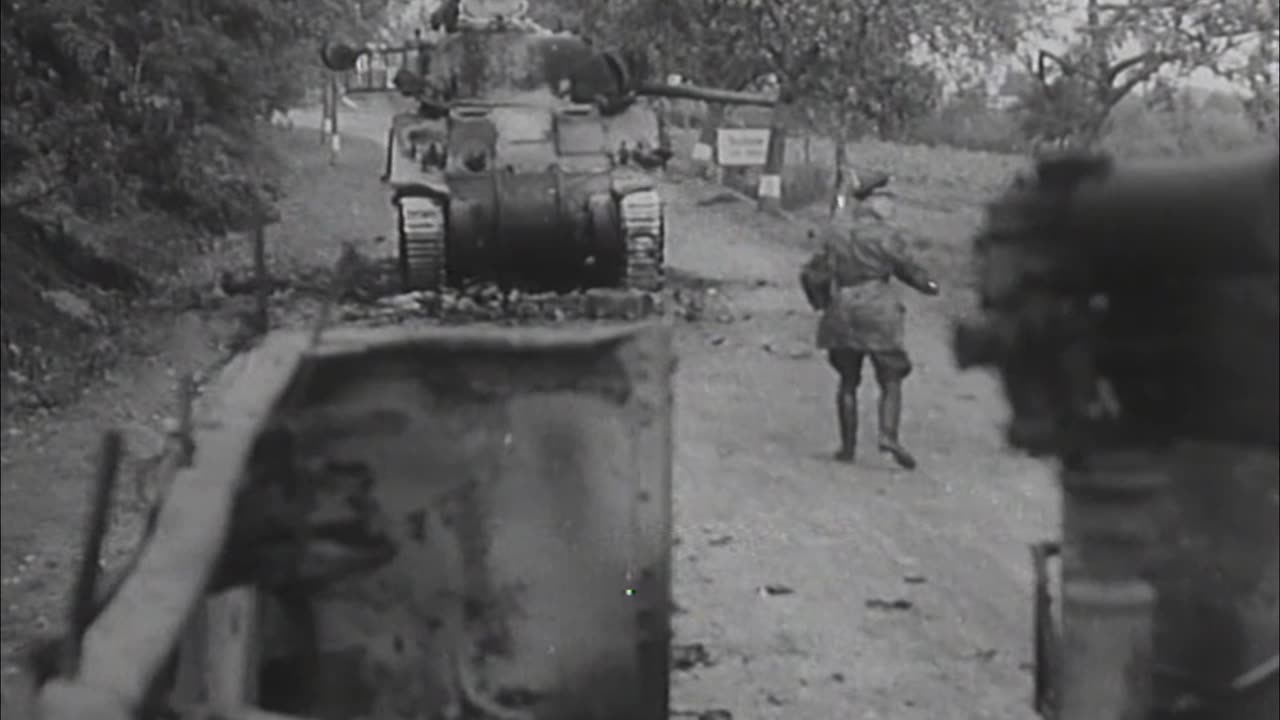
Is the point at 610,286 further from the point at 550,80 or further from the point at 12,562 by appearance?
the point at 12,562

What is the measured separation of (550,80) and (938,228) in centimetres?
109

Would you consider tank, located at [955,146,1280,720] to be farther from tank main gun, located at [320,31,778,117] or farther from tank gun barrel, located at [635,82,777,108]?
tank main gun, located at [320,31,778,117]

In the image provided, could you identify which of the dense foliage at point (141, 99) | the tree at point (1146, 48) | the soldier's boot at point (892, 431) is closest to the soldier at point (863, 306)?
the soldier's boot at point (892, 431)

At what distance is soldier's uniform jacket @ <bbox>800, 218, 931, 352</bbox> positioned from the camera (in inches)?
94.7

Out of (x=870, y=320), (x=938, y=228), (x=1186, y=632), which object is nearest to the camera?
(x=1186, y=632)

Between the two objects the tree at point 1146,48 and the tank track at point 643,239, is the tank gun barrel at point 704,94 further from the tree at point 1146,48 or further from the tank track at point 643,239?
the tree at point 1146,48

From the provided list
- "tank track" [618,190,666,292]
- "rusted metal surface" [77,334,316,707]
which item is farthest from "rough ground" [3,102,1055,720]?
"rusted metal surface" [77,334,316,707]

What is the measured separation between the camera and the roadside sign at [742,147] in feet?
8.06

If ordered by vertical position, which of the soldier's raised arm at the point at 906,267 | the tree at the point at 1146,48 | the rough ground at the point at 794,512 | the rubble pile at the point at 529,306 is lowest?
the rough ground at the point at 794,512

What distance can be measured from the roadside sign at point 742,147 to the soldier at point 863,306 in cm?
12

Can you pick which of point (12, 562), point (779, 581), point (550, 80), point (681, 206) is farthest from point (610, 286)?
point (12, 562)

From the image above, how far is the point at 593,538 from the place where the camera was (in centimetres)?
145

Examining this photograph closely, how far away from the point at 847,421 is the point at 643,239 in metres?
0.47

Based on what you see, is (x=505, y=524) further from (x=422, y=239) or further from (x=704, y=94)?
(x=422, y=239)
